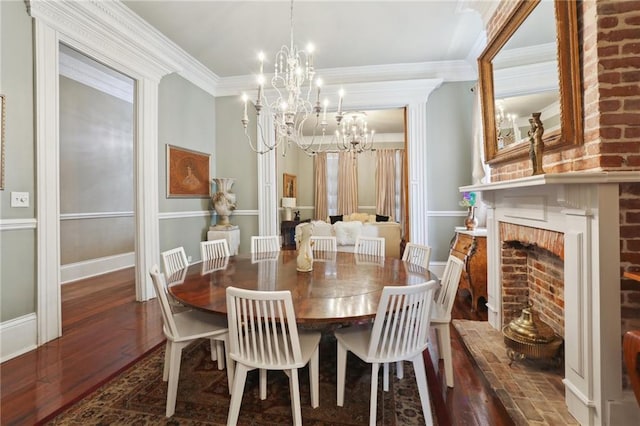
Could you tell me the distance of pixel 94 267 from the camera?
4773 mm

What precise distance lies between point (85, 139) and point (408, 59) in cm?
495

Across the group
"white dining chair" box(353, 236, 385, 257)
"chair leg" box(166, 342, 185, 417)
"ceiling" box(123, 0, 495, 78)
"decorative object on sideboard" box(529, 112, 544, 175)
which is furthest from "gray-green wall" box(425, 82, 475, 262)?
"chair leg" box(166, 342, 185, 417)

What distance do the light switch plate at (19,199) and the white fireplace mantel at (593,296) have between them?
11.8 ft

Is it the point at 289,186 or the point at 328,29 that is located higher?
the point at 328,29

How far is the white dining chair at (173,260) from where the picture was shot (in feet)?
7.75

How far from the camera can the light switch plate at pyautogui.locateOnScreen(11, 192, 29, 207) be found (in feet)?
7.73

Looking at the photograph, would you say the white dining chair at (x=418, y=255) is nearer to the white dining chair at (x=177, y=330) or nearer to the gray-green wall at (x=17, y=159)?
the white dining chair at (x=177, y=330)

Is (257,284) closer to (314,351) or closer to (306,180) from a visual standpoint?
(314,351)

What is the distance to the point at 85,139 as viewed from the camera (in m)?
4.67

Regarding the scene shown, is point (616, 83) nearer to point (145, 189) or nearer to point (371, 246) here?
point (371, 246)

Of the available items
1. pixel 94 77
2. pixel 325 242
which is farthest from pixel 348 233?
pixel 94 77

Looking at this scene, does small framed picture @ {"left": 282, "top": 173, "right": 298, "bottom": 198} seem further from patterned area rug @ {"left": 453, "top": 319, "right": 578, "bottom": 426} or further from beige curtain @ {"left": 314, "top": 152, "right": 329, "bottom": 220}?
patterned area rug @ {"left": 453, "top": 319, "right": 578, "bottom": 426}

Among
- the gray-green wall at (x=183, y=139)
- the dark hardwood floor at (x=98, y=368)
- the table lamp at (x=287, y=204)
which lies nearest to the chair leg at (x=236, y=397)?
the dark hardwood floor at (x=98, y=368)

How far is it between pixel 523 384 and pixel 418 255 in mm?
A: 1163
